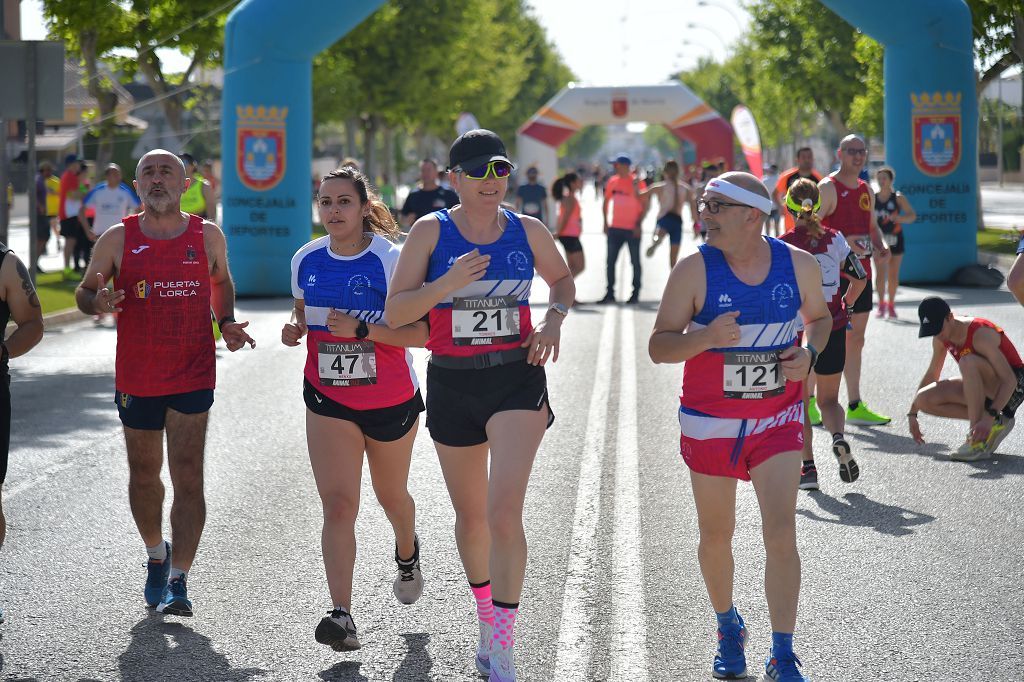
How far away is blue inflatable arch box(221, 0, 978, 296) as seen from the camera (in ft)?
66.3

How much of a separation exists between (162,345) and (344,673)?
1.65 metres

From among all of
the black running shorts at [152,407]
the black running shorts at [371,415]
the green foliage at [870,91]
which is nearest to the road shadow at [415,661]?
the black running shorts at [371,415]

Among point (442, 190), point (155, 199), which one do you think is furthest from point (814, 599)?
point (442, 190)

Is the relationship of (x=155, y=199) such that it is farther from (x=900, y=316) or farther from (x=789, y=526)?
(x=900, y=316)

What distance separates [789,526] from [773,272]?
87 centimetres

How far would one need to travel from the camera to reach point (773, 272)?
4984 mm

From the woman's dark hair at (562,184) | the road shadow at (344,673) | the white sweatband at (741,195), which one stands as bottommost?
the road shadow at (344,673)

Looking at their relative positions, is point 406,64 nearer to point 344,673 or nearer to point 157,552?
point 157,552

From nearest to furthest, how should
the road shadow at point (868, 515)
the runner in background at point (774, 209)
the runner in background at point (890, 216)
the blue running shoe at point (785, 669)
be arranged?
the blue running shoe at point (785, 669), the road shadow at point (868, 515), the runner in background at point (890, 216), the runner in background at point (774, 209)

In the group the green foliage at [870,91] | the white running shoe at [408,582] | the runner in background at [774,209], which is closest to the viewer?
the white running shoe at [408,582]

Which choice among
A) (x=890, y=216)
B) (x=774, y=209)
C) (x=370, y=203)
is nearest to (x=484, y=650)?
(x=370, y=203)

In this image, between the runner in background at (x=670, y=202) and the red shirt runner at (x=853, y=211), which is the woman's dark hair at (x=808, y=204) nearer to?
the red shirt runner at (x=853, y=211)

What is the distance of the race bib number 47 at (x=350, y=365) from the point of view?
543 cm

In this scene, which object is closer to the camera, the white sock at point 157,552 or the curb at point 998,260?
the white sock at point 157,552
